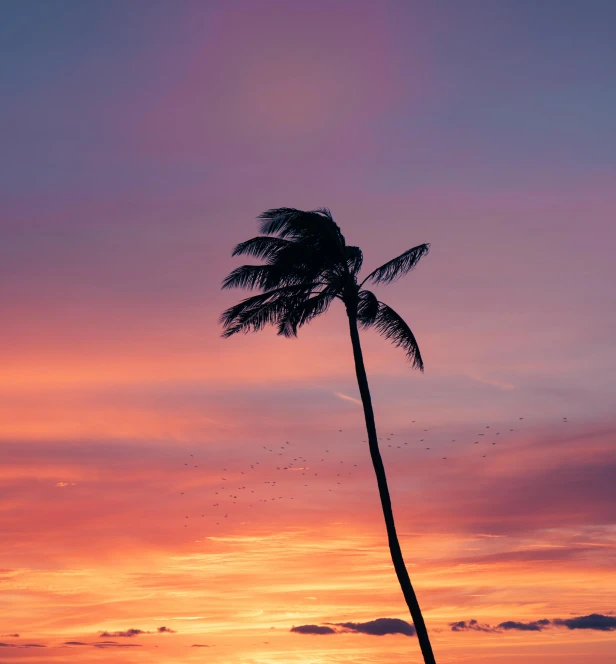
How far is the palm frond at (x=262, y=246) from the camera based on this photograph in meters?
43.4

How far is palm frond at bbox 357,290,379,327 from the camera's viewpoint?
141 ft

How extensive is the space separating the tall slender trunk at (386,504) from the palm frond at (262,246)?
145 inches

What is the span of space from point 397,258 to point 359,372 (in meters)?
4.71

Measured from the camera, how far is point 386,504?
41.8m

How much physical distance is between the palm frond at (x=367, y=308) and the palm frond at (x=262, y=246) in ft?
11.9

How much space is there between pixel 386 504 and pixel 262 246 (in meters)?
11.1

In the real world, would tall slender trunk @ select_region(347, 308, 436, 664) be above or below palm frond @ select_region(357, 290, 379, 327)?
below

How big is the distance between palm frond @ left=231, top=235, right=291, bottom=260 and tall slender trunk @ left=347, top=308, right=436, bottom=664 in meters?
3.68

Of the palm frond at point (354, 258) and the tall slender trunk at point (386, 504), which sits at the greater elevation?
the palm frond at point (354, 258)

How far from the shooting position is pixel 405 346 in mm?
42906

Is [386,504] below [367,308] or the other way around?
below

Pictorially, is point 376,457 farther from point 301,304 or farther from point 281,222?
point 281,222

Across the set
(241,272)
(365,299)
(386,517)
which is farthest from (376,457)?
(241,272)

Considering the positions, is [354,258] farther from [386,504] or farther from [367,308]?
[386,504]
